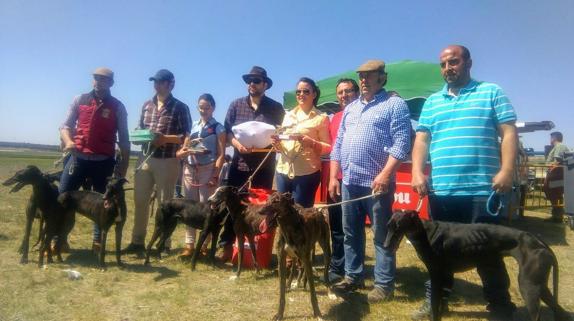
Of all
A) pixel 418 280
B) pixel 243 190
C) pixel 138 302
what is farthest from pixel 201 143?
pixel 418 280

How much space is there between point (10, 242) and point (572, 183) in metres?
10.7

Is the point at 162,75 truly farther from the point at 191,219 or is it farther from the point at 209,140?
the point at 191,219

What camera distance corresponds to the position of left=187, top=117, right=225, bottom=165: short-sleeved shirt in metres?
5.68

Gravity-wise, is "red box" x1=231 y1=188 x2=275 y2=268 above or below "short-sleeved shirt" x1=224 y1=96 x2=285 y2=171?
below

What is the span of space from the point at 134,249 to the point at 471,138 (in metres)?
4.98

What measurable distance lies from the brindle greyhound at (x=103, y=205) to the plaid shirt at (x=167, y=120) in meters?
0.87

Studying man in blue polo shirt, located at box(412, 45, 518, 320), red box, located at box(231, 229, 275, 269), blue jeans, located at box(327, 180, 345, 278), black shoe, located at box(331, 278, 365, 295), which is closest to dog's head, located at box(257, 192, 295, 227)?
man in blue polo shirt, located at box(412, 45, 518, 320)

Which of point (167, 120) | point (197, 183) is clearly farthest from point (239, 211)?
point (167, 120)

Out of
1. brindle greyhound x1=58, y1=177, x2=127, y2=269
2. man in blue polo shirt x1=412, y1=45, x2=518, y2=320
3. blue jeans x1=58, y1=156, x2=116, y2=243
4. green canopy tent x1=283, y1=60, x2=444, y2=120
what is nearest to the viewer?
man in blue polo shirt x1=412, y1=45, x2=518, y2=320

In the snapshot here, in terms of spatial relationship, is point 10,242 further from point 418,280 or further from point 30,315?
point 418,280

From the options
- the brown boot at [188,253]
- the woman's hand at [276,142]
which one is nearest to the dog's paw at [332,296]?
the woman's hand at [276,142]

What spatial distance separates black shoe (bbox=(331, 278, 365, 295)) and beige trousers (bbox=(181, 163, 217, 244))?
235 centimetres

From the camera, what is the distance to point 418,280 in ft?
16.6

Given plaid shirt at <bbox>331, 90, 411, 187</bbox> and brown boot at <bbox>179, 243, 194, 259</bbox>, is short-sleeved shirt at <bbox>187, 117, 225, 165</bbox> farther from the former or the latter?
plaid shirt at <bbox>331, 90, 411, 187</bbox>
